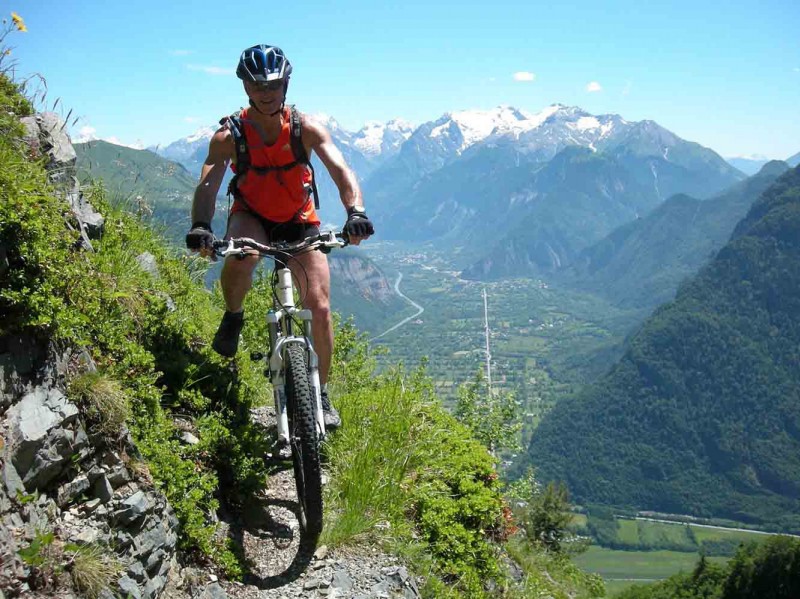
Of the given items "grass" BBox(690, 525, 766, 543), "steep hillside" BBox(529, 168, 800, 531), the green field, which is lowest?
the green field

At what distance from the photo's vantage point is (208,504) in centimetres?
429

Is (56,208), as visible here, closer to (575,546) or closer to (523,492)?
(523,492)

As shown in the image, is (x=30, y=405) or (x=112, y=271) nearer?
(x=30, y=405)

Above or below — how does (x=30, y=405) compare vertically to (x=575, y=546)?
above

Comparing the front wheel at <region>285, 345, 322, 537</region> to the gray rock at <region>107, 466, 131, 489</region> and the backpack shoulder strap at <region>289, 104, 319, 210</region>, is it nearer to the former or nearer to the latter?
the gray rock at <region>107, 466, 131, 489</region>

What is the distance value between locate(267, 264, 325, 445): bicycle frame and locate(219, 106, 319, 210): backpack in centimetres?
92

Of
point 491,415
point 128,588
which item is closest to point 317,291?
point 128,588

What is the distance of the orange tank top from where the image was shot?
16.9 ft

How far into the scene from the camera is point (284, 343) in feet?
15.3

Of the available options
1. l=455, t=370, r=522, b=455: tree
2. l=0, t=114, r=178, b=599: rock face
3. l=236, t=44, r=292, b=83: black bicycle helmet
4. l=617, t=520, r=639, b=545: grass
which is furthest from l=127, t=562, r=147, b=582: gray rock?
l=617, t=520, r=639, b=545: grass

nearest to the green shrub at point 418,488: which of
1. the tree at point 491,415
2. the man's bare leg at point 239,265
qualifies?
the man's bare leg at point 239,265

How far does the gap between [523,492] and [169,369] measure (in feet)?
24.2

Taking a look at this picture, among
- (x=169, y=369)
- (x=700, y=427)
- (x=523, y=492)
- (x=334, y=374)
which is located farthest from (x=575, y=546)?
(x=700, y=427)

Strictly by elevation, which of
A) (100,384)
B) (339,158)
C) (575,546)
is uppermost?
(339,158)
